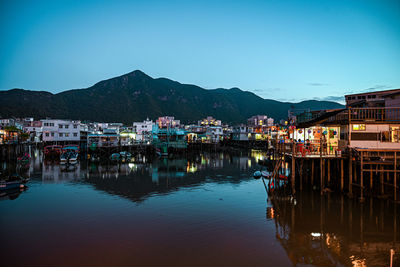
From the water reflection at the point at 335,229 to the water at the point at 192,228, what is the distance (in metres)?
0.05

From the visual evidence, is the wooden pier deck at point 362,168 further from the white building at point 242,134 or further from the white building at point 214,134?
the white building at point 214,134

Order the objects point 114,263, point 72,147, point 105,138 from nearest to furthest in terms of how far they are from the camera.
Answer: point 114,263 < point 72,147 < point 105,138

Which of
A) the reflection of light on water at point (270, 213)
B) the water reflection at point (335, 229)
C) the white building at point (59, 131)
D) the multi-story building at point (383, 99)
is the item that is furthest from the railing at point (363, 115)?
the white building at point (59, 131)

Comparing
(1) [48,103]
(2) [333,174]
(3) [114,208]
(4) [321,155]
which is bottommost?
(3) [114,208]

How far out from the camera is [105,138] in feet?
288

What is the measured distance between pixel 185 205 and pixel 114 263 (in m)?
9.99

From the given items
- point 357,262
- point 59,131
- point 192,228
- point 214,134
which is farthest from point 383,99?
point 214,134

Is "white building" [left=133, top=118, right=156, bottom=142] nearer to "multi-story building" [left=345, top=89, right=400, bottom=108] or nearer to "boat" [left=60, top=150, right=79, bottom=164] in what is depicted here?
"boat" [left=60, top=150, right=79, bottom=164]

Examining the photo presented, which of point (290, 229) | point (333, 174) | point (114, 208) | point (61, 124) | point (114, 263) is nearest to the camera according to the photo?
point (114, 263)

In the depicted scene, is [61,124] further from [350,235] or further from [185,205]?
[350,235]

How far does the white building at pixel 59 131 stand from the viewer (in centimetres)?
7231

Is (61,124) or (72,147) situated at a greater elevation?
(61,124)

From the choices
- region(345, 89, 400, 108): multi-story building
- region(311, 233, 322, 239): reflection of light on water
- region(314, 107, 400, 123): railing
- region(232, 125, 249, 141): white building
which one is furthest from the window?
region(232, 125, 249, 141): white building

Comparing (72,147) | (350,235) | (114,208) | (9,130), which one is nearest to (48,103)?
(9,130)
